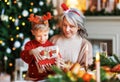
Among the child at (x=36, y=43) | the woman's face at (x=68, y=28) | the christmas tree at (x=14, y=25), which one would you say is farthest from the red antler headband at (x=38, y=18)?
the christmas tree at (x=14, y=25)

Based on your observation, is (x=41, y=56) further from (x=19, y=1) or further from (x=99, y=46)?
(x=99, y=46)

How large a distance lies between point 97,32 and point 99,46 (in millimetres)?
275

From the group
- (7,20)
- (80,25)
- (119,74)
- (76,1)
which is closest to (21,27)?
(7,20)

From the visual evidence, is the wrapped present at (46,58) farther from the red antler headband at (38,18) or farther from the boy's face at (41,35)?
the red antler headband at (38,18)

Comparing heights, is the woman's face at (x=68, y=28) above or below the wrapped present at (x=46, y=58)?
above

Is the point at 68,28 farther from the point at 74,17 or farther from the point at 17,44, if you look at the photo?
the point at 17,44

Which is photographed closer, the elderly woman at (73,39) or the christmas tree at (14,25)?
the elderly woman at (73,39)

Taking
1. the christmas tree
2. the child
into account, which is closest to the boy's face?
the child

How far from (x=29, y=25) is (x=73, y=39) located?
7.55 ft

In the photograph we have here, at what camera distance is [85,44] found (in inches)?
83.7

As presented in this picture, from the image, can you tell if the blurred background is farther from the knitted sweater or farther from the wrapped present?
the wrapped present

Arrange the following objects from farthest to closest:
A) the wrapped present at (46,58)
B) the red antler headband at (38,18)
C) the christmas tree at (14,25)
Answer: the christmas tree at (14,25) < the red antler headband at (38,18) < the wrapped present at (46,58)

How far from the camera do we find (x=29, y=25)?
4395 mm

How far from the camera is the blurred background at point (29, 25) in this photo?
430 centimetres
